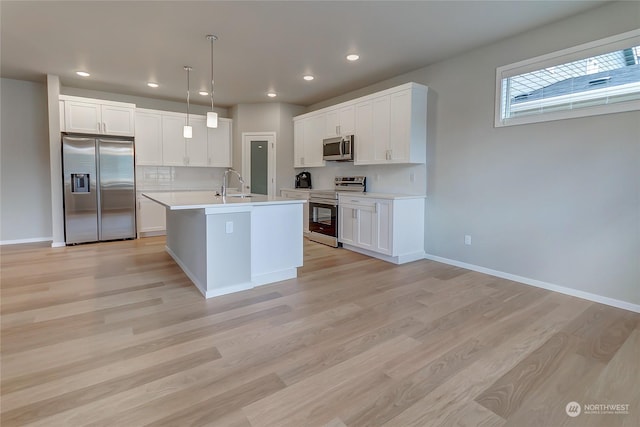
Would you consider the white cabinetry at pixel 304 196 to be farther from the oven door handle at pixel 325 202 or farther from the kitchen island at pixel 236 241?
the kitchen island at pixel 236 241

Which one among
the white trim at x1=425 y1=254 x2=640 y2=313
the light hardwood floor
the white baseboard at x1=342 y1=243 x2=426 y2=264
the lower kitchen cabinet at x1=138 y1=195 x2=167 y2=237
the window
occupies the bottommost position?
the light hardwood floor

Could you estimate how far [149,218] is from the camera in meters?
6.12

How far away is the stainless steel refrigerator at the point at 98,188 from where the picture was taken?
A: 525 centimetres

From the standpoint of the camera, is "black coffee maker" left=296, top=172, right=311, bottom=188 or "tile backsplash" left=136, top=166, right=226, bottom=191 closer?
"tile backsplash" left=136, top=166, right=226, bottom=191

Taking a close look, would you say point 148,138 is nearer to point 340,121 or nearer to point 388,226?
point 340,121

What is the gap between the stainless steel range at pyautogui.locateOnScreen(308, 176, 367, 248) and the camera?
5.32m

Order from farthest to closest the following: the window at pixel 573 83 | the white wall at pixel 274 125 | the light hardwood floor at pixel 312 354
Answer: the white wall at pixel 274 125 → the window at pixel 573 83 → the light hardwood floor at pixel 312 354

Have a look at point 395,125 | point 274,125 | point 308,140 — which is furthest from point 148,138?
point 395,125

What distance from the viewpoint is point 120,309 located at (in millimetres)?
2828

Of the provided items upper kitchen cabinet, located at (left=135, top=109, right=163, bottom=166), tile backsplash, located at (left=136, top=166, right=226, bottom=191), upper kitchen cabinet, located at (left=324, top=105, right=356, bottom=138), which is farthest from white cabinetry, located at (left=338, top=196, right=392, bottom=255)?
upper kitchen cabinet, located at (left=135, top=109, right=163, bottom=166)

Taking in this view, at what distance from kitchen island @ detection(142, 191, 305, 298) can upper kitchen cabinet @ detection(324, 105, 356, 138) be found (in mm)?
2221

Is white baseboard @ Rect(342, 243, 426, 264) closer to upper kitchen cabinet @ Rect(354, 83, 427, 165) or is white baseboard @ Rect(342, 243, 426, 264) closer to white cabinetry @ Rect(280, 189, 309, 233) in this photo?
upper kitchen cabinet @ Rect(354, 83, 427, 165)

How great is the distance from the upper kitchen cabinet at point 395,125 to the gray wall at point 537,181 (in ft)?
0.73

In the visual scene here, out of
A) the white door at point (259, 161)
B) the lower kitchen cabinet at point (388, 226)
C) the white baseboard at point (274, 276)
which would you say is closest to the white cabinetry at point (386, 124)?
the lower kitchen cabinet at point (388, 226)
